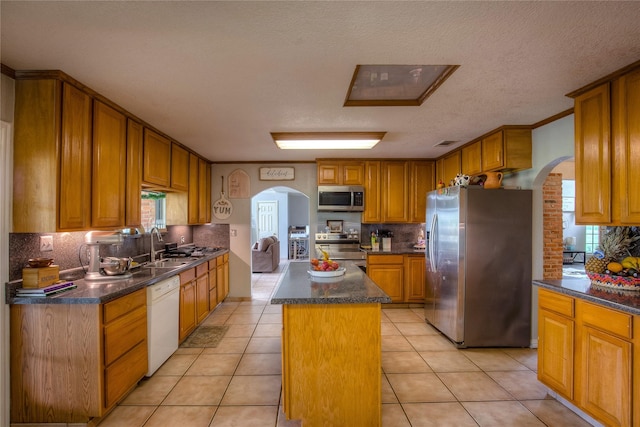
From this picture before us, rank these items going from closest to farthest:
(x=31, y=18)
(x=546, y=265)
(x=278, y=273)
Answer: (x=31, y=18), (x=546, y=265), (x=278, y=273)

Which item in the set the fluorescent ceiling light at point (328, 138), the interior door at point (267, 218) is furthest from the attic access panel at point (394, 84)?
the interior door at point (267, 218)

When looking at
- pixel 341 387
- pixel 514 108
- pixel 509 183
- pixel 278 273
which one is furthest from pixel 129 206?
pixel 278 273

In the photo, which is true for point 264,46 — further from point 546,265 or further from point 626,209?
point 546,265

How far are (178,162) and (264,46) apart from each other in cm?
270

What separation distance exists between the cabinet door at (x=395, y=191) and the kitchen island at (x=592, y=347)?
2657 millimetres

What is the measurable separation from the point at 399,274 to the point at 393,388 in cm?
233

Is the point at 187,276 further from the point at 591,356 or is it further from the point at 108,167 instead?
the point at 591,356

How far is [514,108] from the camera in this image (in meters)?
2.72

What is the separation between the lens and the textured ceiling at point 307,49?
1.42m

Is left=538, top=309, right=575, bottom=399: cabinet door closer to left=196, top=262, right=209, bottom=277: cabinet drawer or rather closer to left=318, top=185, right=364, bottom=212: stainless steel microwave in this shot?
left=318, top=185, right=364, bottom=212: stainless steel microwave

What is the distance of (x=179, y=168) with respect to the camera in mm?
3969

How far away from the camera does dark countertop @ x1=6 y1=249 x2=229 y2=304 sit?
79.0 inches

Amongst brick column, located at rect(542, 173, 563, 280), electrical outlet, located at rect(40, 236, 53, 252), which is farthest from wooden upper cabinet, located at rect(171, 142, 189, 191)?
brick column, located at rect(542, 173, 563, 280)

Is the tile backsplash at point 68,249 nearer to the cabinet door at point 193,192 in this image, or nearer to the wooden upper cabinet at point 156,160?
the cabinet door at point 193,192
